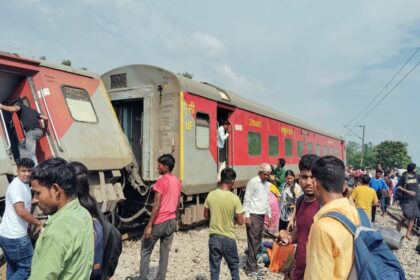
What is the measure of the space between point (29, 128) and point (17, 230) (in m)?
1.90

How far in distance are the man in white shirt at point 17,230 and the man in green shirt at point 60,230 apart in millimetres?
1852

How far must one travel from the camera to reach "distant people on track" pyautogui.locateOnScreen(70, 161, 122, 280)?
89.6 inches

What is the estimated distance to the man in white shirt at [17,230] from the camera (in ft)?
11.6

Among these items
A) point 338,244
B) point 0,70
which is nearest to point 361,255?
point 338,244

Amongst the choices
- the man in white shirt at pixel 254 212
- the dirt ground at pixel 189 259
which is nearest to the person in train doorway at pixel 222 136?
the dirt ground at pixel 189 259

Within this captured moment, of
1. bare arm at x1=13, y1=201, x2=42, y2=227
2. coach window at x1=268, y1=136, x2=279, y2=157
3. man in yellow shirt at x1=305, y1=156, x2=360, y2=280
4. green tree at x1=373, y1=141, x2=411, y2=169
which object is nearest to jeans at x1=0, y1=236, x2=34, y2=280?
bare arm at x1=13, y1=201, x2=42, y2=227

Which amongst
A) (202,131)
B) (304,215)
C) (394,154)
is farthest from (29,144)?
(394,154)

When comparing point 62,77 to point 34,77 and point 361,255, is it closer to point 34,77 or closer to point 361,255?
point 34,77

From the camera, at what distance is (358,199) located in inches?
295

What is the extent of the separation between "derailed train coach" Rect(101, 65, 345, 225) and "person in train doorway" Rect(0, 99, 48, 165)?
2657 millimetres

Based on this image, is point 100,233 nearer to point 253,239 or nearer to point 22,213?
point 22,213

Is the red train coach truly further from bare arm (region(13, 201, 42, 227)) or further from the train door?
the train door

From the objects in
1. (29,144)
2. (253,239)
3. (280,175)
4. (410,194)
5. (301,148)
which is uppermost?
(301,148)

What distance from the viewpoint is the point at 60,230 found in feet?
5.90
